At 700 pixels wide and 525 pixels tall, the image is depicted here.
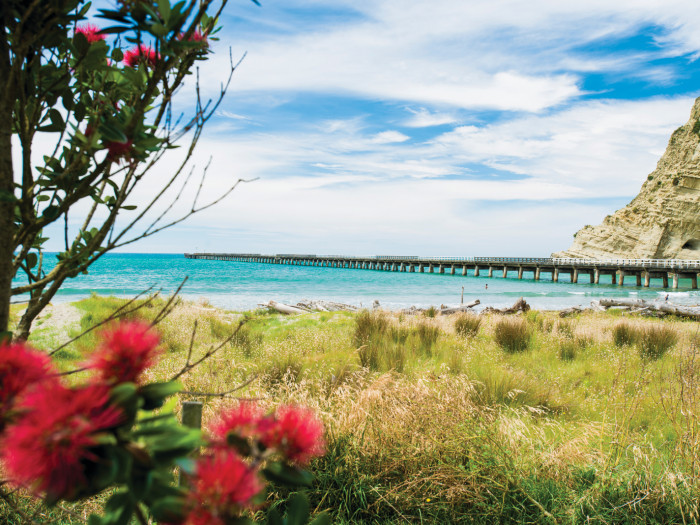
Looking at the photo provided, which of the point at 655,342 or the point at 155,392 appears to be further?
the point at 655,342

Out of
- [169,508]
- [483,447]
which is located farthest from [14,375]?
[483,447]

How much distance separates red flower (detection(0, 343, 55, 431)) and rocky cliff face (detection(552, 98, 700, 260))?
214 ft

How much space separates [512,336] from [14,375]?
9.04m

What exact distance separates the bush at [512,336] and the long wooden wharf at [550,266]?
42768 millimetres

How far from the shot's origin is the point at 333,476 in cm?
328

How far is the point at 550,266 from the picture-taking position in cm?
5266

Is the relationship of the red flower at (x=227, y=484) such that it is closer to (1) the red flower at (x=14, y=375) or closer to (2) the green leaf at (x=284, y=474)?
(2) the green leaf at (x=284, y=474)

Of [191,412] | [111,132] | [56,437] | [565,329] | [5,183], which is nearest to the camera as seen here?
[56,437]

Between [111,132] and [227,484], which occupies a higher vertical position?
[111,132]

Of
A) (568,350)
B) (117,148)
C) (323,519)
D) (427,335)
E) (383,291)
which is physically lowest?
(383,291)

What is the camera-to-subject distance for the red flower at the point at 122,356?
644mm

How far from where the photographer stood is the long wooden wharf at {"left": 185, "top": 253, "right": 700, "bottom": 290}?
43.4 meters

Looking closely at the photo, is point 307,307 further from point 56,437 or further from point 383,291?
point 383,291

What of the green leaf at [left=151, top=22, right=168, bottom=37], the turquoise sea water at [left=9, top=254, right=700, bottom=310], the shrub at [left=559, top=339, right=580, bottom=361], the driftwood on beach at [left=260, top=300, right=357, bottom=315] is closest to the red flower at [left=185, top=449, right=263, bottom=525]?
the green leaf at [left=151, top=22, right=168, bottom=37]
